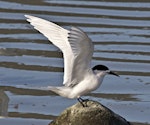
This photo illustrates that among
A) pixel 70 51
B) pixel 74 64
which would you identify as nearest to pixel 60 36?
pixel 70 51

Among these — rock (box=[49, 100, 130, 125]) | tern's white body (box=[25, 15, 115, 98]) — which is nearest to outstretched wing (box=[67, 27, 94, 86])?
tern's white body (box=[25, 15, 115, 98])

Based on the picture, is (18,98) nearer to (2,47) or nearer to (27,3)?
(2,47)

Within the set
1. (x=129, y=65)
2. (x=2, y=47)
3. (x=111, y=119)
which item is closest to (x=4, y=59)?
(x=2, y=47)

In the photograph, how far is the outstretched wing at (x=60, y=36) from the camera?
321 inches

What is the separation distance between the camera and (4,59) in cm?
1199

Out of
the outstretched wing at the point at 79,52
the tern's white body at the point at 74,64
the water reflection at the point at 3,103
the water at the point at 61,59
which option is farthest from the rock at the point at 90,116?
the water reflection at the point at 3,103

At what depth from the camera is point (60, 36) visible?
8234mm

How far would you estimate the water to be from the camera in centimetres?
1009

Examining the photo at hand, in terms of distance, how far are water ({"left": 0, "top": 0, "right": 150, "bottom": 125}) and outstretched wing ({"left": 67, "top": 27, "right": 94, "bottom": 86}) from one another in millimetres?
1487

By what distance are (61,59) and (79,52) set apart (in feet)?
13.8

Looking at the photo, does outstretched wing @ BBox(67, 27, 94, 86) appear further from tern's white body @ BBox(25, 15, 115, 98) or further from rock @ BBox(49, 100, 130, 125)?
rock @ BBox(49, 100, 130, 125)

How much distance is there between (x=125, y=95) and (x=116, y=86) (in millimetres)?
322

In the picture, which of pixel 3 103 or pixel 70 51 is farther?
pixel 3 103

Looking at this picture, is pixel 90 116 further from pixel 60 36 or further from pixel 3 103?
pixel 3 103
